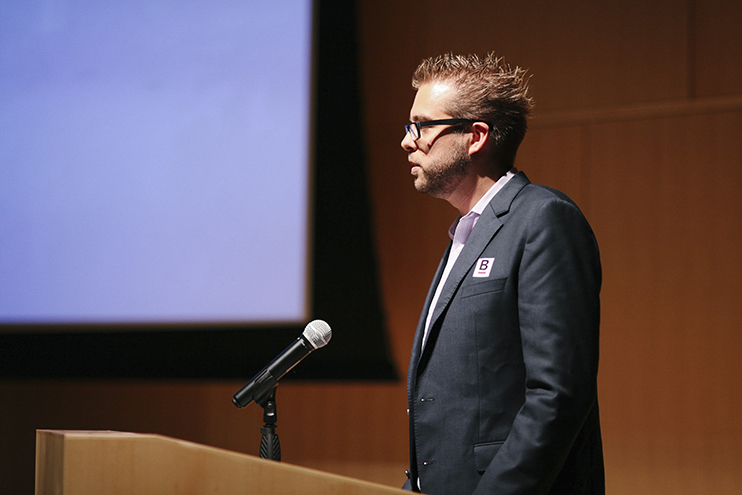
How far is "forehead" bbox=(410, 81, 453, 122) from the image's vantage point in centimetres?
134

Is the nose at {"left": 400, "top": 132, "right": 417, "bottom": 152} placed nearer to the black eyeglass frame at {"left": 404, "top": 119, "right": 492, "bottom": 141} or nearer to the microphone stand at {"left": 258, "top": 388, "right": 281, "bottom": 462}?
the black eyeglass frame at {"left": 404, "top": 119, "right": 492, "bottom": 141}

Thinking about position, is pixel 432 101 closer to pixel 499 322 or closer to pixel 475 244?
pixel 475 244

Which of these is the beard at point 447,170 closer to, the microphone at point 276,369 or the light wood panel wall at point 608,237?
the microphone at point 276,369

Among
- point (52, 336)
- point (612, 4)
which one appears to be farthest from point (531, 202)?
point (52, 336)

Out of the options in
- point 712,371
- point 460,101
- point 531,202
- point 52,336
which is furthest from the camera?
point 52,336

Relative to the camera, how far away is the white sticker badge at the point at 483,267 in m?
1.16

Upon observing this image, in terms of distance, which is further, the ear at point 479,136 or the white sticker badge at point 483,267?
the ear at point 479,136

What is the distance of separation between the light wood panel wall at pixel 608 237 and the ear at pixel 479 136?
145 centimetres

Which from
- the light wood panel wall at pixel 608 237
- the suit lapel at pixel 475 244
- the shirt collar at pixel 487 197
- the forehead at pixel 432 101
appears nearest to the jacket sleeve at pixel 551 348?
the suit lapel at pixel 475 244

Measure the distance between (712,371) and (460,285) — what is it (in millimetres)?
1688

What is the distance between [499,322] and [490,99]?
1.60 feet

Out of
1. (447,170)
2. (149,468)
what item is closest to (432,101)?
(447,170)

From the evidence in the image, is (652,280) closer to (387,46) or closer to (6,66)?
(387,46)

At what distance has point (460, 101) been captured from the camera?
1333 mm
